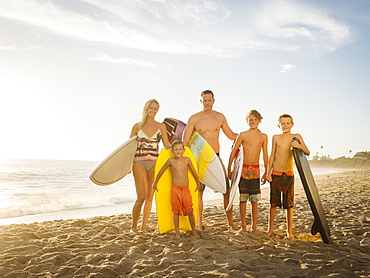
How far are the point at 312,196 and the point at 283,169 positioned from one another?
483 millimetres

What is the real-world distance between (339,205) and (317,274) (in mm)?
4306

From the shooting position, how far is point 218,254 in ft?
10.4

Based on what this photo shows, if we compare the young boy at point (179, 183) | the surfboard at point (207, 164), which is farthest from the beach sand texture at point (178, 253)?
the surfboard at point (207, 164)

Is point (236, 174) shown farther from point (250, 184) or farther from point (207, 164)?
point (207, 164)

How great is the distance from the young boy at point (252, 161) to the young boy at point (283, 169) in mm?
179

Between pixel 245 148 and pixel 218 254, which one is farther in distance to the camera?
pixel 245 148

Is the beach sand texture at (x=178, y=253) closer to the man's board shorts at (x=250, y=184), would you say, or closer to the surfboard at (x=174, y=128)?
the man's board shorts at (x=250, y=184)

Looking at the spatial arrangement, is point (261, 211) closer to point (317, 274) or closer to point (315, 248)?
point (315, 248)

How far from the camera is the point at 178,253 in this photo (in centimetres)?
317

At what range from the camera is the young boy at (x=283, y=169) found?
154 inches

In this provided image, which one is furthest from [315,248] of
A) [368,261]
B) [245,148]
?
[245,148]

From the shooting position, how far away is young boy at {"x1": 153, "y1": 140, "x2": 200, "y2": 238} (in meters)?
3.94

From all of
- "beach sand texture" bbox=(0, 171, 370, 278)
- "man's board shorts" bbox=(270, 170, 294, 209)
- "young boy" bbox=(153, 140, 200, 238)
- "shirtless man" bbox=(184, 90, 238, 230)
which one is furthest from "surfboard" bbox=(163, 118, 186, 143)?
"man's board shorts" bbox=(270, 170, 294, 209)

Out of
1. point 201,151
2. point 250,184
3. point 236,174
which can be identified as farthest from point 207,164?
point 250,184
